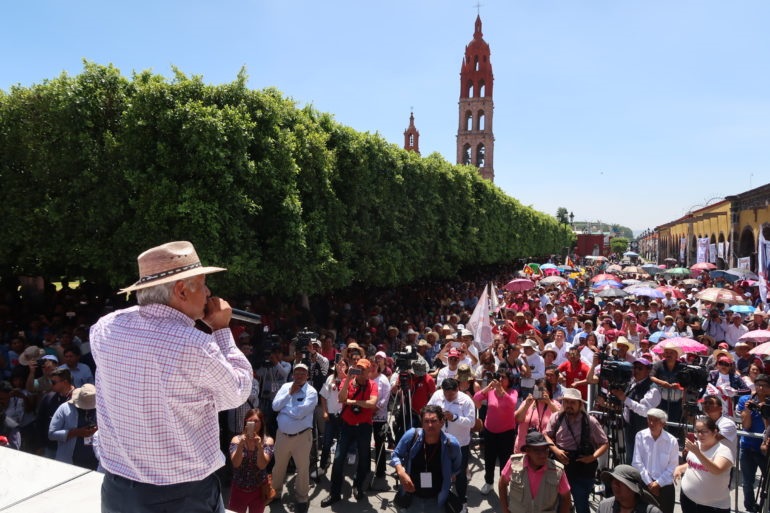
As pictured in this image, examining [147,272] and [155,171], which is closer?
[147,272]

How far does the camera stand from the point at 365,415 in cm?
621

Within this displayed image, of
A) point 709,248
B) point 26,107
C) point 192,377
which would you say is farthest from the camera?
point 709,248

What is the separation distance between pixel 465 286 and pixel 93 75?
1775 cm

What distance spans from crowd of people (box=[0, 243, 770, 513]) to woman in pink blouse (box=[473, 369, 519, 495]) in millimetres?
18

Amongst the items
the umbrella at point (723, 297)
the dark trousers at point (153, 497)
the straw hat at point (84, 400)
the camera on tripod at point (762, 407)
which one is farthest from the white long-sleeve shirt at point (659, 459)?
the umbrella at point (723, 297)

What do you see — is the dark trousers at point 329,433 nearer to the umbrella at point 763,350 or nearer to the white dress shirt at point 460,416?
the white dress shirt at point 460,416

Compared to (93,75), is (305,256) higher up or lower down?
lower down

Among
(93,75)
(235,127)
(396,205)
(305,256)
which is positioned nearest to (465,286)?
(396,205)

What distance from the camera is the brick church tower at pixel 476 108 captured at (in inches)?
2421

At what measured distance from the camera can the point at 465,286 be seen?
24.4 meters

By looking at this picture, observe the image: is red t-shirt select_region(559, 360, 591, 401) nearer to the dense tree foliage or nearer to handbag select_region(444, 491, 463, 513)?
handbag select_region(444, 491, 463, 513)

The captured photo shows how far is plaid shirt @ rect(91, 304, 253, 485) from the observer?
6.08ft

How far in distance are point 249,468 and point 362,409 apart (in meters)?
1.74

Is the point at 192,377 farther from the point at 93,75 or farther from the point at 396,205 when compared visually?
the point at 396,205
